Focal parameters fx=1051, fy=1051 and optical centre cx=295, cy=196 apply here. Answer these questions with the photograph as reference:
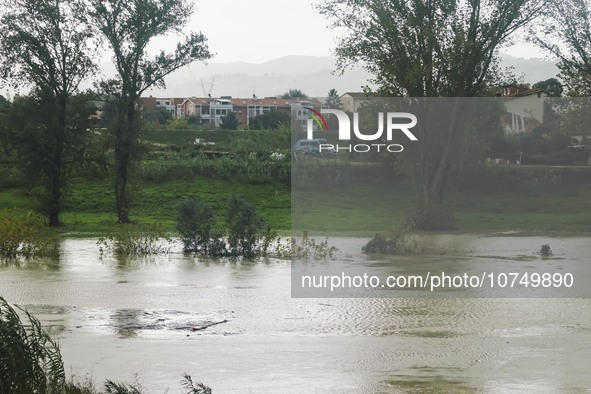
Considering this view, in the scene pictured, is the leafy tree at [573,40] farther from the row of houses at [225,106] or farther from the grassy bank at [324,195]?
the row of houses at [225,106]

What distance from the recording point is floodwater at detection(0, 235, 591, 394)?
11508 mm

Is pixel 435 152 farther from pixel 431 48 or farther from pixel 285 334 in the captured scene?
pixel 285 334

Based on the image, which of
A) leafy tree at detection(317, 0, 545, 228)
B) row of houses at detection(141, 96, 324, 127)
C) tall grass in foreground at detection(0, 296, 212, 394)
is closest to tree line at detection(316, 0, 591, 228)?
leafy tree at detection(317, 0, 545, 228)

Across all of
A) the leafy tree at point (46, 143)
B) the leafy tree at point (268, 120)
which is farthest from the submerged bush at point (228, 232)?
the leafy tree at point (268, 120)

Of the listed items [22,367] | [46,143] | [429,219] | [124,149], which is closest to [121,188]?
[124,149]

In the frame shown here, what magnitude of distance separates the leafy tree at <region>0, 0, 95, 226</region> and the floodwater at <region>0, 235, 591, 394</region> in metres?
13.3

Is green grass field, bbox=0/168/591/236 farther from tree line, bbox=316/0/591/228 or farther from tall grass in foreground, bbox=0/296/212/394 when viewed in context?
tall grass in foreground, bbox=0/296/212/394

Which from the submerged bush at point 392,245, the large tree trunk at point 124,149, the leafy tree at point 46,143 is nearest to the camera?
the submerged bush at point 392,245

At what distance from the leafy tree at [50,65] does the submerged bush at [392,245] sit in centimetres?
1348

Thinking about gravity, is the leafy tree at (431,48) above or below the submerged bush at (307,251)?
above

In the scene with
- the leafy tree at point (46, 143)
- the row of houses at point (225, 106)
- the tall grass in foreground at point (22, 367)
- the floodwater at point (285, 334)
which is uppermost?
the row of houses at point (225, 106)

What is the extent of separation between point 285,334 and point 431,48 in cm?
1776

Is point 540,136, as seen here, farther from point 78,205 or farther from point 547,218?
point 78,205

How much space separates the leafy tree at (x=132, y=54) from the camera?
3525 cm
